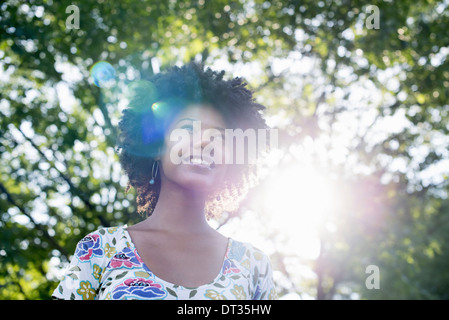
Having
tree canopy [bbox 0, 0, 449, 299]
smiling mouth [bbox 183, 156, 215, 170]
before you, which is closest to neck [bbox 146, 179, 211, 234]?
smiling mouth [bbox 183, 156, 215, 170]

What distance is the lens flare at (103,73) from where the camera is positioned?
823 centimetres

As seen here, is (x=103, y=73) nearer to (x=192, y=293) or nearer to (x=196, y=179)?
(x=196, y=179)

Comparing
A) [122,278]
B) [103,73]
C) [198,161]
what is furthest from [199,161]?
→ [103,73]

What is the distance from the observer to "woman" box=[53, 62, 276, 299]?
2182mm

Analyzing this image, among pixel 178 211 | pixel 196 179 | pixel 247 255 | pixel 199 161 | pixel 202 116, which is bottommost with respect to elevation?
pixel 247 255

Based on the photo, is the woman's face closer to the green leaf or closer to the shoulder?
the shoulder

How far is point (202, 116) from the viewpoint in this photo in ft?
9.05

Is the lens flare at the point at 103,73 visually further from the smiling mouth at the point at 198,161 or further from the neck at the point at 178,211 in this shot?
the smiling mouth at the point at 198,161

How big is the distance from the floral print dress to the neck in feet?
0.77

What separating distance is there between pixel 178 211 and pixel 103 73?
20.6 feet

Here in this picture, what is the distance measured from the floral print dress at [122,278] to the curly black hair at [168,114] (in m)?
0.65

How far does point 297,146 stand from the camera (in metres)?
9.38

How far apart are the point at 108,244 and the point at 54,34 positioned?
6.34 m

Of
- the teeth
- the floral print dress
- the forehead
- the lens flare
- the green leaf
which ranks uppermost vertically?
the lens flare
